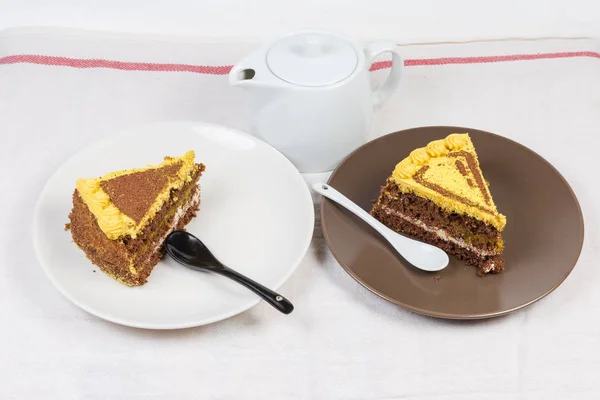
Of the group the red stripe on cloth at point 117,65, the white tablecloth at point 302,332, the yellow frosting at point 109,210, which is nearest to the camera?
the white tablecloth at point 302,332

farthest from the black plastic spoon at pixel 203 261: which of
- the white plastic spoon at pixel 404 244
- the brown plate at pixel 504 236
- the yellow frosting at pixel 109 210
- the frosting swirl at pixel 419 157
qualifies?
the frosting swirl at pixel 419 157

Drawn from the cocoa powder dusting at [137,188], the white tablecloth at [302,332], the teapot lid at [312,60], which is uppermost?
the teapot lid at [312,60]

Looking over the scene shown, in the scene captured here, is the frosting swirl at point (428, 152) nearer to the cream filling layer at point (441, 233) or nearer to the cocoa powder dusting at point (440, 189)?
the cocoa powder dusting at point (440, 189)


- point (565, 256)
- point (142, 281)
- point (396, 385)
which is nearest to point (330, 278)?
point (396, 385)

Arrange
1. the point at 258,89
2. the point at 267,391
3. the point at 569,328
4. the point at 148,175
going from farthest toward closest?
the point at 258,89
the point at 148,175
the point at 569,328
the point at 267,391

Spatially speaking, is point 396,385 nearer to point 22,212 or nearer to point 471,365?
point 471,365
